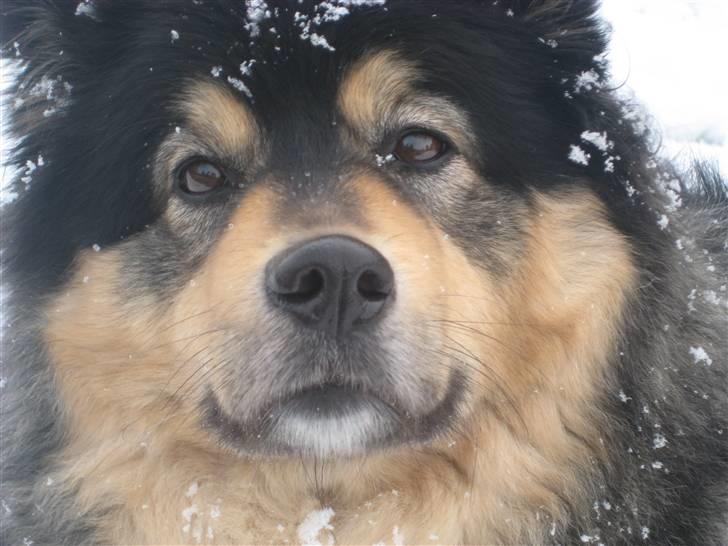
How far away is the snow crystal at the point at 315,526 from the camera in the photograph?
277cm

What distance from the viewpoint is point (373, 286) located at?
7.44 feet

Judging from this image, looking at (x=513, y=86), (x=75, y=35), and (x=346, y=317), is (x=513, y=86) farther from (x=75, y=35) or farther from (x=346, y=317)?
(x=75, y=35)

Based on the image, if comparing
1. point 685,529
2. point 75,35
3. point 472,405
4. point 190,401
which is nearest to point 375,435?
point 472,405

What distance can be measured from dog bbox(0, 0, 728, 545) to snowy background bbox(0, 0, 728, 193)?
9.11ft

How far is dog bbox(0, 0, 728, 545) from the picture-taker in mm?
2623

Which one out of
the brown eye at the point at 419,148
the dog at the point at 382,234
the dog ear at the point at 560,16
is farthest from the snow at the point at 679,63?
the brown eye at the point at 419,148

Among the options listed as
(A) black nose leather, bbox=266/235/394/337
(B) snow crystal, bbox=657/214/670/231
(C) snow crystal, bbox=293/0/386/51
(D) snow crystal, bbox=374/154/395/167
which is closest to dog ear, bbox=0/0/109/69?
(C) snow crystal, bbox=293/0/386/51

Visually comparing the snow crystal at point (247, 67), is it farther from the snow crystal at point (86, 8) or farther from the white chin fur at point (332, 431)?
the white chin fur at point (332, 431)

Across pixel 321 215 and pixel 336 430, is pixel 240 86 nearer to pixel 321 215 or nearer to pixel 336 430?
pixel 321 215

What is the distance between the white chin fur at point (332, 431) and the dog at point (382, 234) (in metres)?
0.01

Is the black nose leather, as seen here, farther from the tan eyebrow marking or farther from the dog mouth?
the tan eyebrow marking

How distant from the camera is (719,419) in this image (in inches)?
115

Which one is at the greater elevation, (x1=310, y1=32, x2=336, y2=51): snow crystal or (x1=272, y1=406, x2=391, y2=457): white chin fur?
(x1=310, y1=32, x2=336, y2=51): snow crystal

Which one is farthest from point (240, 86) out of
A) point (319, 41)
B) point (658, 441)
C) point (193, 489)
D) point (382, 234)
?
point (658, 441)
